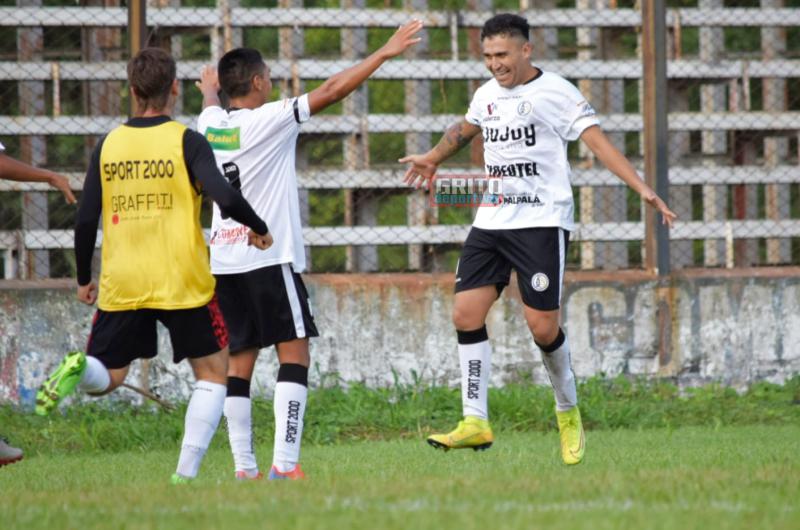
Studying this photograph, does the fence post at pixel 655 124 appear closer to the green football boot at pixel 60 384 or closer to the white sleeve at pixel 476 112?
the white sleeve at pixel 476 112

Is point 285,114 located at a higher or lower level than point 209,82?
lower

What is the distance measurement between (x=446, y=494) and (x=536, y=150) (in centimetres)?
261

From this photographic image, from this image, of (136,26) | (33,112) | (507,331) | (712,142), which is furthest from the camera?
(712,142)

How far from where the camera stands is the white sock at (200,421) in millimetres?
5918

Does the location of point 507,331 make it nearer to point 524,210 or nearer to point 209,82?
point 524,210

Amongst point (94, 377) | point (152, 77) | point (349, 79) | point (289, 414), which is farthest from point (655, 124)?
point (94, 377)

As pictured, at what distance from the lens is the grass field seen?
4.46 m

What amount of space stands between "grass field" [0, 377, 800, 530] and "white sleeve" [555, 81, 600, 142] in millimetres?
1701

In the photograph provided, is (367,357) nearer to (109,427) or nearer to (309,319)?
(109,427)

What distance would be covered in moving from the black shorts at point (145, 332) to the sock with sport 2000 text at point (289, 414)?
625 mm

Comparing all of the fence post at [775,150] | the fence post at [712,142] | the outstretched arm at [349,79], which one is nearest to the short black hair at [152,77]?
the outstretched arm at [349,79]

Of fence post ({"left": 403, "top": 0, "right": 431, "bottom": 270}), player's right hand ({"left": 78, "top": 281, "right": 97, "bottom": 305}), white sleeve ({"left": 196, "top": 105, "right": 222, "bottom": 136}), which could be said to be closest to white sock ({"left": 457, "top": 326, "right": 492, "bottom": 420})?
white sleeve ({"left": 196, "top": 105, "right": 222, "bottom": 136})

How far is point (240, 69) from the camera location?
653 centimetres

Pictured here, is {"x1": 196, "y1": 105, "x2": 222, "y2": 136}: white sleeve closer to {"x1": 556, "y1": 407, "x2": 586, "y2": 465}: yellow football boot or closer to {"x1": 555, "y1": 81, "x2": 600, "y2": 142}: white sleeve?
{"x1": 555, "y1": 81, "x2": 600, "y2": 142}: white sleeve
